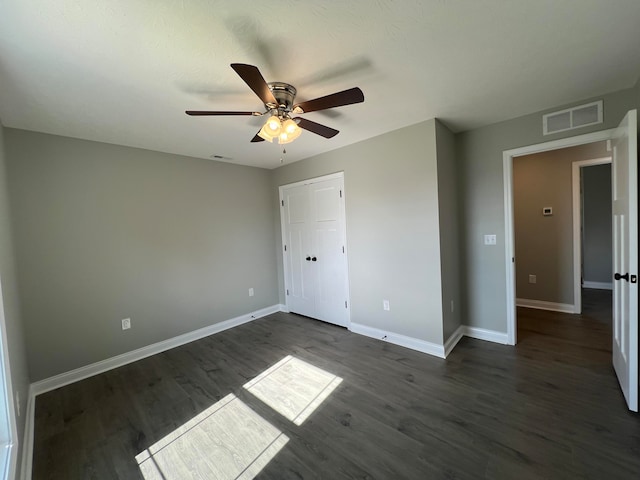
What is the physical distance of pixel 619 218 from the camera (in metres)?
1.96

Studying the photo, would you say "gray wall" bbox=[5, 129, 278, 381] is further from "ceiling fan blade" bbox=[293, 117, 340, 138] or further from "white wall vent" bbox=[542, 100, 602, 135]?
"white wall vent" bbox=[542, 100, 602, 135]

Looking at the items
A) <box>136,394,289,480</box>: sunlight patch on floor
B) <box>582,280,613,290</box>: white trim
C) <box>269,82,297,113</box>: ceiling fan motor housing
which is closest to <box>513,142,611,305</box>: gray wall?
<box>582,280,613,290</box>: white trim

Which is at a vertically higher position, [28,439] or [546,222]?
[546,222]

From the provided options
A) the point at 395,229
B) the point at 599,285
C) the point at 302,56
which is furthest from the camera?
the point at 599,285

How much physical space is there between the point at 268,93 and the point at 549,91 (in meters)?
2.29

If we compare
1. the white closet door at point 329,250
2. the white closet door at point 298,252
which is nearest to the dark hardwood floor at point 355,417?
the white closet door at point 329,250

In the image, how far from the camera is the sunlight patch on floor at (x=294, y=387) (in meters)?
1.98

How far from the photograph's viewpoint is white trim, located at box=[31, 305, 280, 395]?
2.37 meters

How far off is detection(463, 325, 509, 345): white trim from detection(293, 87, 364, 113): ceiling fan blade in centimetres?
288

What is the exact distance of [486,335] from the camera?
292 centimetres

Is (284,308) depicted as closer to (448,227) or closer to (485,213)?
(448,227)

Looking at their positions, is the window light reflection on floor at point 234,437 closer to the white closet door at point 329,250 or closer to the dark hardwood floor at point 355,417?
the dark hardwood floor at point 355,417

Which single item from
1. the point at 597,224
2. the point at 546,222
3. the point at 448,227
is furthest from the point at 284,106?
the point at 597,224

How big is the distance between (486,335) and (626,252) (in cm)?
153
